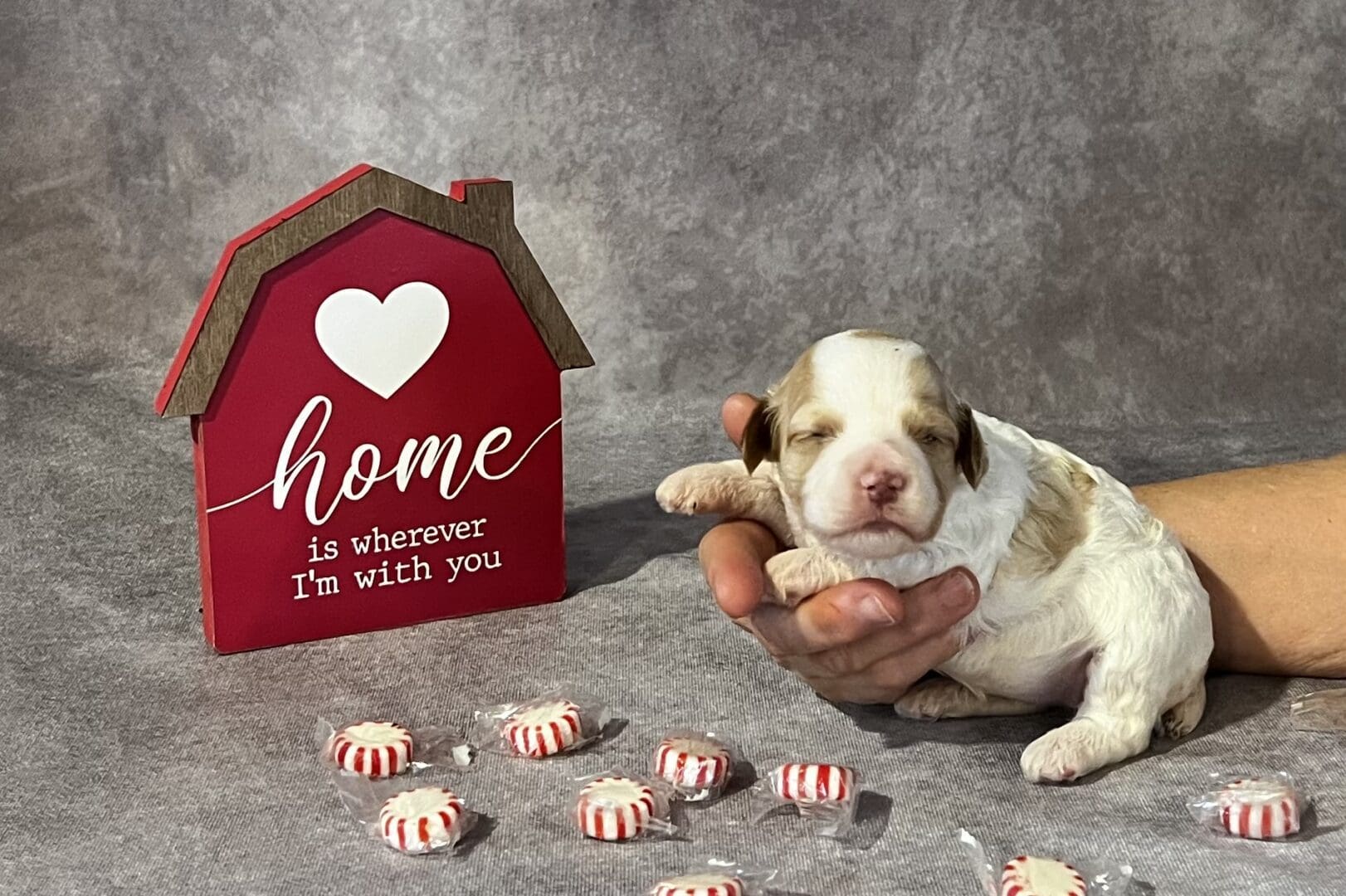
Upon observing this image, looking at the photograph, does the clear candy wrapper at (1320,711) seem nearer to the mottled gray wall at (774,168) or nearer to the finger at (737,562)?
the finger at (737,562)

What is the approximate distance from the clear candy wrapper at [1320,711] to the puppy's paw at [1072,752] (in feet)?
0.86

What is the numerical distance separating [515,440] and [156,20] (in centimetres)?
138

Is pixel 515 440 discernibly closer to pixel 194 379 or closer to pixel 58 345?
pixel 194 379

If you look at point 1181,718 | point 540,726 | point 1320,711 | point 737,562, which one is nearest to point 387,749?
point 540,726

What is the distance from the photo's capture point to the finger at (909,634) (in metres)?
1.74

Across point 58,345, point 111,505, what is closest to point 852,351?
point 111,505

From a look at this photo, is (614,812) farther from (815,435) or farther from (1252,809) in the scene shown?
(1252,809)

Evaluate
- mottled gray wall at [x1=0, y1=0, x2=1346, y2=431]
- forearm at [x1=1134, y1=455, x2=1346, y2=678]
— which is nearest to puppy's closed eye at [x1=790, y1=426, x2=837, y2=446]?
forearm at [x1=1134, y1=455, x2=1346, y2=678]

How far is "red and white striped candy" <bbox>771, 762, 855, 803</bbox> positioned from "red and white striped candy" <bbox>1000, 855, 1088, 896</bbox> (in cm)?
19

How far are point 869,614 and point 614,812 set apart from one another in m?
0.31

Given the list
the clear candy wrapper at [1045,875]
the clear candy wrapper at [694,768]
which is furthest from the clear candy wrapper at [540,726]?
the clear candy wrapper at [1045,875]

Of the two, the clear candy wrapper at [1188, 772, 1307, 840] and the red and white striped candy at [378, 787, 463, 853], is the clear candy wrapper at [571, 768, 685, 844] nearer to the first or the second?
the red and white striped candy at [378, 787, 463, 853]

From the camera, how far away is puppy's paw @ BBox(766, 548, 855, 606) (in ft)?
5.79

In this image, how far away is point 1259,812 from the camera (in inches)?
64.4
